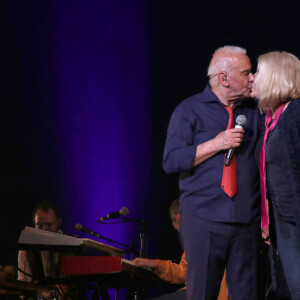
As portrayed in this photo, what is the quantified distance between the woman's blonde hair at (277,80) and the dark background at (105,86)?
2.45 metres

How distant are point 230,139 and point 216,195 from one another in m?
0.30

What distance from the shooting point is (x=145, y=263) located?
3.60 metres

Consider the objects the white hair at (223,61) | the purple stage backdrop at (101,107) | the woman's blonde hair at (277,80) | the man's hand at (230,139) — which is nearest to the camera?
the woman's blonde hair at (277,80)

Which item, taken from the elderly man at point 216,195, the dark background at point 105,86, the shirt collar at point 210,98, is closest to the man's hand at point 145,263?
the elderly man at point 216,195

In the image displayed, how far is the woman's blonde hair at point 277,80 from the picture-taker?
95.8 inches

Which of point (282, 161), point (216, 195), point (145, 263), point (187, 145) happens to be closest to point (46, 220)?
point (145, 263)

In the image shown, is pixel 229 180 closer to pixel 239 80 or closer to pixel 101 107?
pixel 239 80

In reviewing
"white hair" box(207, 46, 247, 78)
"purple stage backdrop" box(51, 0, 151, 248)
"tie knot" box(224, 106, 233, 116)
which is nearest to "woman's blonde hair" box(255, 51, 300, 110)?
"tie knot" box(224, 106, 233, 116)

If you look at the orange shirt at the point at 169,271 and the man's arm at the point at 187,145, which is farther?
the orange shirt at the point at 169,271

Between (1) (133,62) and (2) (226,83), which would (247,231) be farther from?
(1) (133,62)

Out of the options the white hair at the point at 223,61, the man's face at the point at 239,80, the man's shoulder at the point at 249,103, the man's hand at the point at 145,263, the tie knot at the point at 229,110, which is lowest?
the man's hand at the point at 145,263

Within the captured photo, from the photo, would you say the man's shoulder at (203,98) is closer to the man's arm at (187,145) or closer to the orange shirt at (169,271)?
the man's arm at (187,145)

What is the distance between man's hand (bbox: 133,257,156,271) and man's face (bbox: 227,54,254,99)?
1.34 meters

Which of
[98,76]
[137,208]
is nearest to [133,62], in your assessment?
[98,76]
